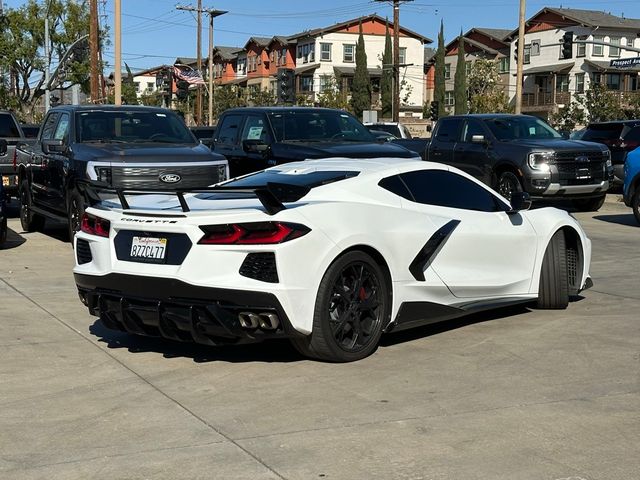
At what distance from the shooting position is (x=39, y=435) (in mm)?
5195

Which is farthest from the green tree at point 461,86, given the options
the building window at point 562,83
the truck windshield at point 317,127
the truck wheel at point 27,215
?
the truck wheel at point 27,215

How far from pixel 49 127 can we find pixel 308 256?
9.46m

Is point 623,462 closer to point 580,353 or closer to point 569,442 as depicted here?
point 569,442

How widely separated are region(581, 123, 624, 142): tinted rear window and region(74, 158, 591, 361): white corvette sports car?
1604cm

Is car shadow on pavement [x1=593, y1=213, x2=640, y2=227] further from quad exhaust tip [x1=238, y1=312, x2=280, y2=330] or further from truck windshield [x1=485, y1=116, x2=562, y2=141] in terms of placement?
quad exhaust tip [x1=238, y1=312, x2=280, y2=330]

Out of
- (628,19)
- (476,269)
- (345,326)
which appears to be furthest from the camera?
(628,19)

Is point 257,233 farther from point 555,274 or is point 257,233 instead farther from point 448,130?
point 448,130

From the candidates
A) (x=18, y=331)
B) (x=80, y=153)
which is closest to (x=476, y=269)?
(x=18, y=331)

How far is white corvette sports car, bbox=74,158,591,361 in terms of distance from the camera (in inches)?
244

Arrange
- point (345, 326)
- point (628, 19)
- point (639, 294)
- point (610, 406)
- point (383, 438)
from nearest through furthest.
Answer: point (383, 438)
point (610, 406)
point (345, 326)
point (639, 294)
point (628, 19)

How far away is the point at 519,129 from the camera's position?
62.1 feet

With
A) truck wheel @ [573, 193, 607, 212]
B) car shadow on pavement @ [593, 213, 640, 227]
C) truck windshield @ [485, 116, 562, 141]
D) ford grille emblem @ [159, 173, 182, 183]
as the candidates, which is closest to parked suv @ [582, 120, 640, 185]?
truck wheel @ [573, 193, 607, 212]

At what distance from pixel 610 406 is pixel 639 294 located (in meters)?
4.13

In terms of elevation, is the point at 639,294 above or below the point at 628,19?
below
